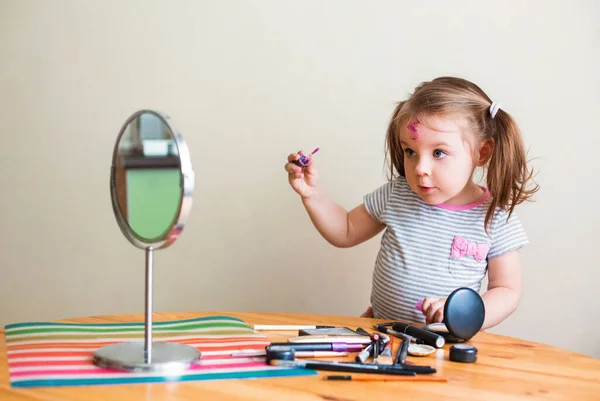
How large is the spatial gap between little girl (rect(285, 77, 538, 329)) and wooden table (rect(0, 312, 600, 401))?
320mm

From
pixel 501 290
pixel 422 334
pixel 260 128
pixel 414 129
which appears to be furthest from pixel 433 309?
pixel 260 128

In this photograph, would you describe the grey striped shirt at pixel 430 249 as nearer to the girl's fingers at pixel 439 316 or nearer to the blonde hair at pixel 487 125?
the blonde hair at pixel 487 125

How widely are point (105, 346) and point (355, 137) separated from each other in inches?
42.1

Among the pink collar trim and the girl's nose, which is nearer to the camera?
the girl's nose

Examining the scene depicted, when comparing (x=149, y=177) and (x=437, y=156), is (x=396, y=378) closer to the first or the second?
(x=149, y=177)

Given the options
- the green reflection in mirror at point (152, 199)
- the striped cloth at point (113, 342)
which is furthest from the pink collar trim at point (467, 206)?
the green reflection in mirror at point (152, 199)

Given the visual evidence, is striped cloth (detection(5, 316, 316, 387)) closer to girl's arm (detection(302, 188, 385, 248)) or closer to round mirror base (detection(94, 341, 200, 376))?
round mirror base (detection(94, 341, 200, 376))

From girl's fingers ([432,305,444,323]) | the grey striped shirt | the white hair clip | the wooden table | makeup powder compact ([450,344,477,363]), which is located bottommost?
the wooden table

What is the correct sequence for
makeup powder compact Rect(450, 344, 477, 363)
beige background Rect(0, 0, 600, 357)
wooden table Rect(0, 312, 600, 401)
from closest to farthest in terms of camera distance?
wooden table Rect(0, 312, 600, 401)
makeup powder compact Rect(450, 344, 477, 363)
beige background Rect(0, 0, 600, 357)

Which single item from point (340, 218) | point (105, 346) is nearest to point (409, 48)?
point (340, 218)

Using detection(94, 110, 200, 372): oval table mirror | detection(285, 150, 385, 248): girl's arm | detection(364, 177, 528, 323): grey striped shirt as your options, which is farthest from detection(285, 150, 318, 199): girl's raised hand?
detection(94, 110, 200, 372): oval table mirror

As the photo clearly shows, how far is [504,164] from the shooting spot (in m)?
1.44

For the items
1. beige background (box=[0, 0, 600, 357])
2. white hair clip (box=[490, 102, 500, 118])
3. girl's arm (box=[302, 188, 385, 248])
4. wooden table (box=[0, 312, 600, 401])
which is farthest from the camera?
beige background (box=[0, 0, 600, 357])

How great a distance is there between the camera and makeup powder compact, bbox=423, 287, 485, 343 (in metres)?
1.06
